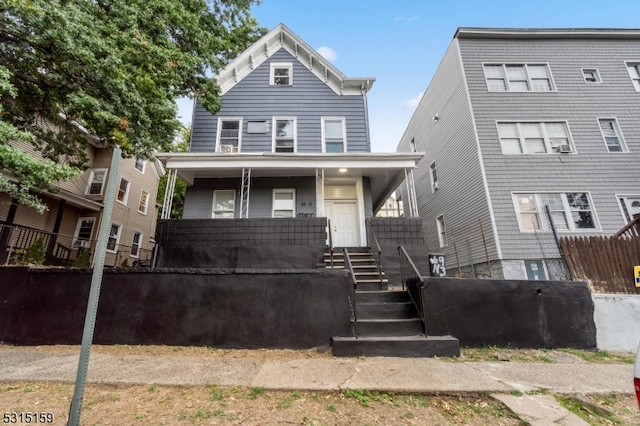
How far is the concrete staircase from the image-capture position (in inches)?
182

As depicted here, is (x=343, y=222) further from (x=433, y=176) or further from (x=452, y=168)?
(x=433, y=176)

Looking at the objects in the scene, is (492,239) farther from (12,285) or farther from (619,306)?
(12,285)

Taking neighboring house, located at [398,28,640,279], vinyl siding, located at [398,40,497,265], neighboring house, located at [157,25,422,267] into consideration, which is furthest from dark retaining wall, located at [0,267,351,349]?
vinyl siding, located at [398,40,497,265]

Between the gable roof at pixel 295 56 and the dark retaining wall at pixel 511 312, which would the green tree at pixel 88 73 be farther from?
the dark retaining wall at pixel 511 312

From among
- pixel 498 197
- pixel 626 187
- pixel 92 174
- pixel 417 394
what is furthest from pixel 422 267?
pixel 92 174

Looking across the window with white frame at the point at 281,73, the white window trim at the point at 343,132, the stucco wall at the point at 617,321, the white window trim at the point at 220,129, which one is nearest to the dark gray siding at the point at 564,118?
the stucco wall at the point at 617,321

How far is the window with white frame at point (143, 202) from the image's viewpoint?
682 inches

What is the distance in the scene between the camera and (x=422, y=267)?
847 cm

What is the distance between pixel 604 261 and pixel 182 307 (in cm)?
971

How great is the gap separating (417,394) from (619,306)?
18.0 ft

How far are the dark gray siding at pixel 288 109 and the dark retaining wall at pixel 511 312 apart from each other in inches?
290

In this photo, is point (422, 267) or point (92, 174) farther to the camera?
point (92, 174)

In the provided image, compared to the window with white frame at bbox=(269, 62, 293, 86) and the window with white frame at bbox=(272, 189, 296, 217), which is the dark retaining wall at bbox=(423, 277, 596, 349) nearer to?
the window with white frame at bbox=(272, 189, 296, 217)

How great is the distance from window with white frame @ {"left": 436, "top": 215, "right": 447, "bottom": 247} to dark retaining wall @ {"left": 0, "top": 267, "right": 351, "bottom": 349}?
32.2ft
